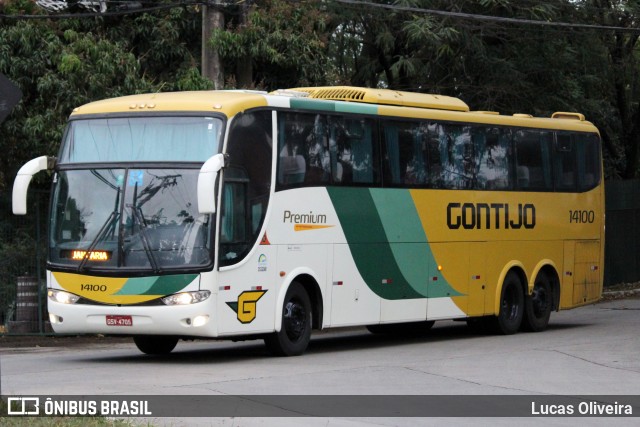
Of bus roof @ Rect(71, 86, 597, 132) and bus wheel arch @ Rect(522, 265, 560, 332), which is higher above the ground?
bus roof @ Rect(71, 86, 597, 132)

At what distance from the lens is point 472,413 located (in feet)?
38.8

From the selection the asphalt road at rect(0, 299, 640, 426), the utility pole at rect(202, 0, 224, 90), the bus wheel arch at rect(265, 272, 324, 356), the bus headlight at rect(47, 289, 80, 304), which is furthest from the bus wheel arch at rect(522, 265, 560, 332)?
the bus headlight at rect(47, 289, 80, 304)

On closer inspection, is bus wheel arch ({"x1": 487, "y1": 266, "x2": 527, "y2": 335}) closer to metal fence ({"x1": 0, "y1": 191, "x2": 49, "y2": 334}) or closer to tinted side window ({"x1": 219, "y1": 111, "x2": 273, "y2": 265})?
tinted side window ({"x1": 219, "y1": 111, "x2": 273, "y2": 265})

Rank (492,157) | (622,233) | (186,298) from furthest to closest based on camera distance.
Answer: (622,233) → (492,157) → (186,298)

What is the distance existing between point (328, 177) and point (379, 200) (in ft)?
4.30

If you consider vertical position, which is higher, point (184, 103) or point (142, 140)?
point (184, 103)

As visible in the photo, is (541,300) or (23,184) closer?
(23,184)

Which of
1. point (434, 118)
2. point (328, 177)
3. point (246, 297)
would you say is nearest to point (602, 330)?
point (434, 118)

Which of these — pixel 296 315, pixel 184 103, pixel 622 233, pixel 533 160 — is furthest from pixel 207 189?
pixel 622 233

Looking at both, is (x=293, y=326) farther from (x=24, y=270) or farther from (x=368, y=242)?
(x=24, y=270)

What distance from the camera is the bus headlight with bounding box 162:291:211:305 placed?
50.1ft

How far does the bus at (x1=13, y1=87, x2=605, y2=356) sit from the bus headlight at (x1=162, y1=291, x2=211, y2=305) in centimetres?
2

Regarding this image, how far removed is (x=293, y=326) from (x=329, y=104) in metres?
3.28

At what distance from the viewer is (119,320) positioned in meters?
15.4
